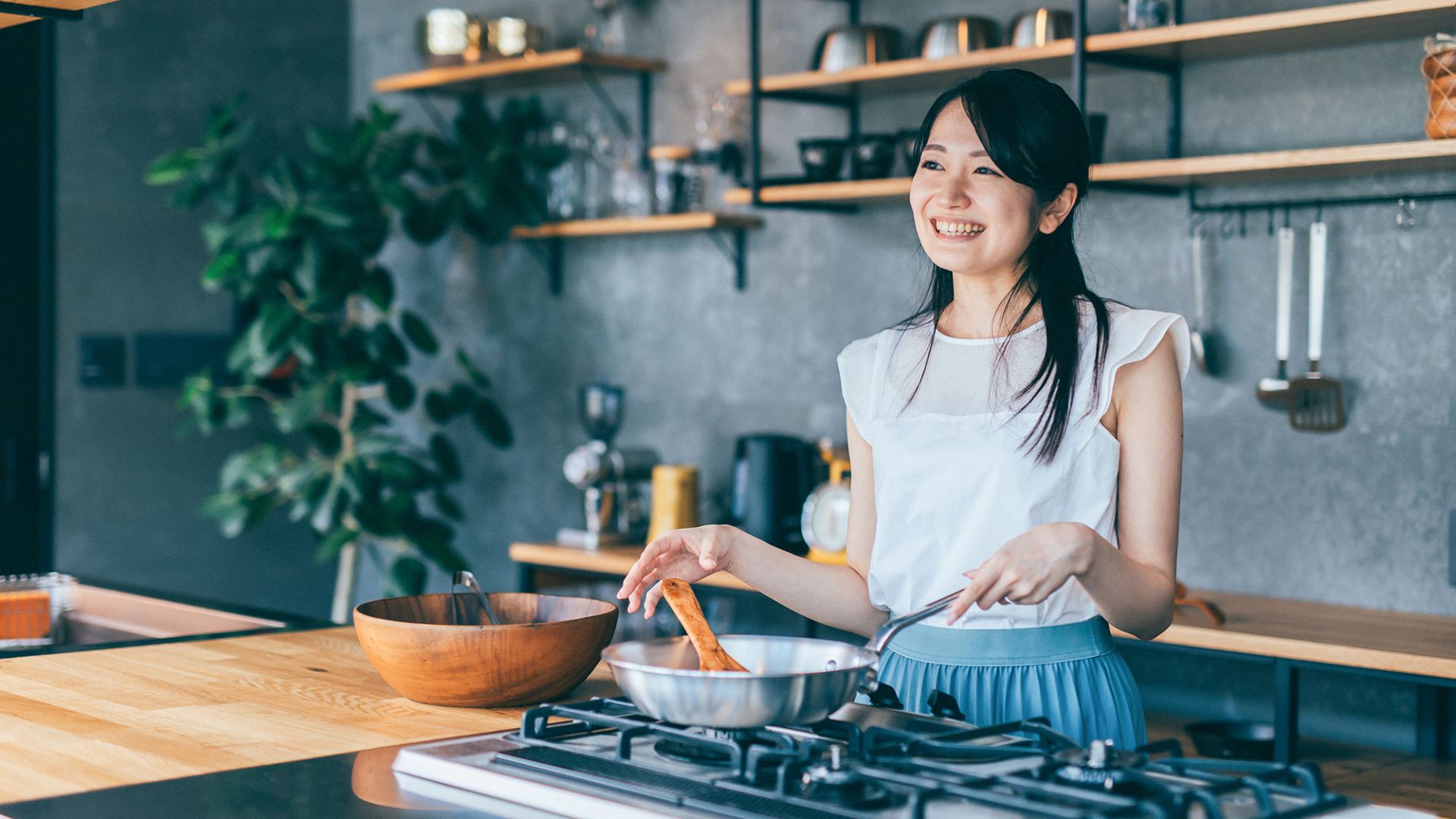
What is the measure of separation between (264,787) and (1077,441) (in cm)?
89

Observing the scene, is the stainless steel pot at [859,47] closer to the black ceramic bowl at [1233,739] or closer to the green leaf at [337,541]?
the black ceramic bowl at [1233,739]

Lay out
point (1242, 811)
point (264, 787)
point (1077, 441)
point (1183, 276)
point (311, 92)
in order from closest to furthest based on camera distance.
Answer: point (1242, 811)
point (264, 787)
point (1077, 441)
point (1183, 276)
point (311, 92)

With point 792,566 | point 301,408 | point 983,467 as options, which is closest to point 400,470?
point 301,408

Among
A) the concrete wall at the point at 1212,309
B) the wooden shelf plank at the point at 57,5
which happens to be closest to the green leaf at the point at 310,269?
the concrete wall at the point at 1212,309

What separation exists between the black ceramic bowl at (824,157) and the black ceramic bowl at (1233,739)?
1.50 metres

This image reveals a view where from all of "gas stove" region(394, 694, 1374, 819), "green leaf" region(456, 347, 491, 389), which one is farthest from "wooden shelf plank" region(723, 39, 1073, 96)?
"gas stove" region(394, 694, 1374, 819)

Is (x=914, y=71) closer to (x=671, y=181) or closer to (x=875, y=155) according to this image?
(x=875, y=155)

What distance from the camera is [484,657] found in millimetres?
1527

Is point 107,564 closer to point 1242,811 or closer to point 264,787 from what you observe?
point 264,787

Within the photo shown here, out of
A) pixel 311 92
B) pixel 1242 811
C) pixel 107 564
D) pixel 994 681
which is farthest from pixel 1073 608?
pixel 311 92

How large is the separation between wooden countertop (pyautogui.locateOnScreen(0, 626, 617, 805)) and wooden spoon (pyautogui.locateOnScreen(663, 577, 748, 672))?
257 millimetres

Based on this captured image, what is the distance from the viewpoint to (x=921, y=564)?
68.1 inches

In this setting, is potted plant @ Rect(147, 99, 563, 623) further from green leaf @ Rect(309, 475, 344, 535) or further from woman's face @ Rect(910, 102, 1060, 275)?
woman's face @ Rect(910, 102, 1060, 275)

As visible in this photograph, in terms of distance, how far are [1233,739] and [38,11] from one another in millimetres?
2387
